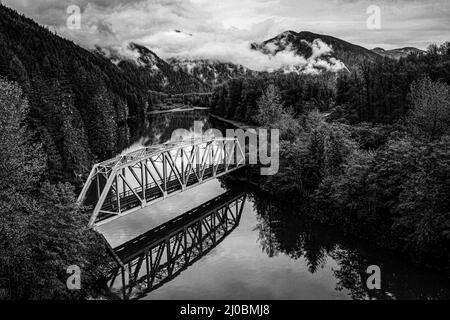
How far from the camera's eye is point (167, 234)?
38594 mm

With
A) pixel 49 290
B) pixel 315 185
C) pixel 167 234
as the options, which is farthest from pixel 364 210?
pixel 49 290

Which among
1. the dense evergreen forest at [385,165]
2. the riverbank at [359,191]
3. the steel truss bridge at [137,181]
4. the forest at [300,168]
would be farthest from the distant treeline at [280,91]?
the steel truss bridge at [137,181]

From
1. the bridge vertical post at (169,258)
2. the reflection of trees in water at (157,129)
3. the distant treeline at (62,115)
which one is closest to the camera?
the bridge vertical post at (169,258)

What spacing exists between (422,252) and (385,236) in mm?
3844

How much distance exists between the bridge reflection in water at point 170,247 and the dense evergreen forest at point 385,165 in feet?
28.6

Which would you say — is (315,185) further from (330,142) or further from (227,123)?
(227,123)

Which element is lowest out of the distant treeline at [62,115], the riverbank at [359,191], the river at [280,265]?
the river at [280,265]

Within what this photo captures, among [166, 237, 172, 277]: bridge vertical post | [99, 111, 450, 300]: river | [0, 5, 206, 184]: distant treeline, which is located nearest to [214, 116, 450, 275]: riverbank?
[99, 111, 450, 300]: river

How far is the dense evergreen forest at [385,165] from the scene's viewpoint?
29422 mm

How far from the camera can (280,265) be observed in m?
32.4

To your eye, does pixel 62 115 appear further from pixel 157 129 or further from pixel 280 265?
pixel 157 129

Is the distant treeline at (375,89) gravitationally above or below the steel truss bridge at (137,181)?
above

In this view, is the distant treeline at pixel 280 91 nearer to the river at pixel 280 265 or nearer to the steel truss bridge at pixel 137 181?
the steel truss bridge at pixel 137 181

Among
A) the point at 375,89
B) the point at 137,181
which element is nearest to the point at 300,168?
the point at 137,181
